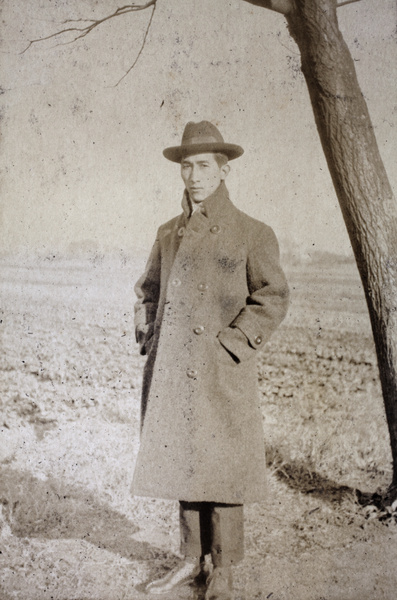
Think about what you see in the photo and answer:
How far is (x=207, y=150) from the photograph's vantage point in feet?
8.57

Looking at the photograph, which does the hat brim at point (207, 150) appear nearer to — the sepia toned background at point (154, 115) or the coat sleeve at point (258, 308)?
the sepia toned background at point (154, 115)

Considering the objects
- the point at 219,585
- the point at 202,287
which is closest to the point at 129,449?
the point at 219,585

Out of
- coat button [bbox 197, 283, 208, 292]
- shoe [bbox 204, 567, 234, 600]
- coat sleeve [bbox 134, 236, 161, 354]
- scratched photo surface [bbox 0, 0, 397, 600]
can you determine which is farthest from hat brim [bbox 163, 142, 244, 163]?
shoe [bbox 204, 567, 234, 600]

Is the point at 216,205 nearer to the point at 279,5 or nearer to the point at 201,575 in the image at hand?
the point at 279,5

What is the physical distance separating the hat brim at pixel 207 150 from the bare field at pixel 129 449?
70 cm

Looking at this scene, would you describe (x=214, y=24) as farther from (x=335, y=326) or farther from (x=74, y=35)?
(x=335, y=326)

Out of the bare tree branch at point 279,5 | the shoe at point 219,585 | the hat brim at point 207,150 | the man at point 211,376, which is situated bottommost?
the shoe at point 219,585

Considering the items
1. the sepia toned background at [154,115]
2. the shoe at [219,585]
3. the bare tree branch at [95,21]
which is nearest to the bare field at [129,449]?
the shoe at [219,585]

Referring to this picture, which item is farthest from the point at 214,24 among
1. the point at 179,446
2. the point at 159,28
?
the point at 179,446

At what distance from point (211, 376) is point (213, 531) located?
0.77 meters

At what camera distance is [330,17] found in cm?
278

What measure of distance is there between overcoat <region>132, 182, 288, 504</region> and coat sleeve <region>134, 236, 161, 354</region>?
0.62ft

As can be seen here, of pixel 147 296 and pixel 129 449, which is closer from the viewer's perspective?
pixel 147 296

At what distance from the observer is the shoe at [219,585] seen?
2.51 m
